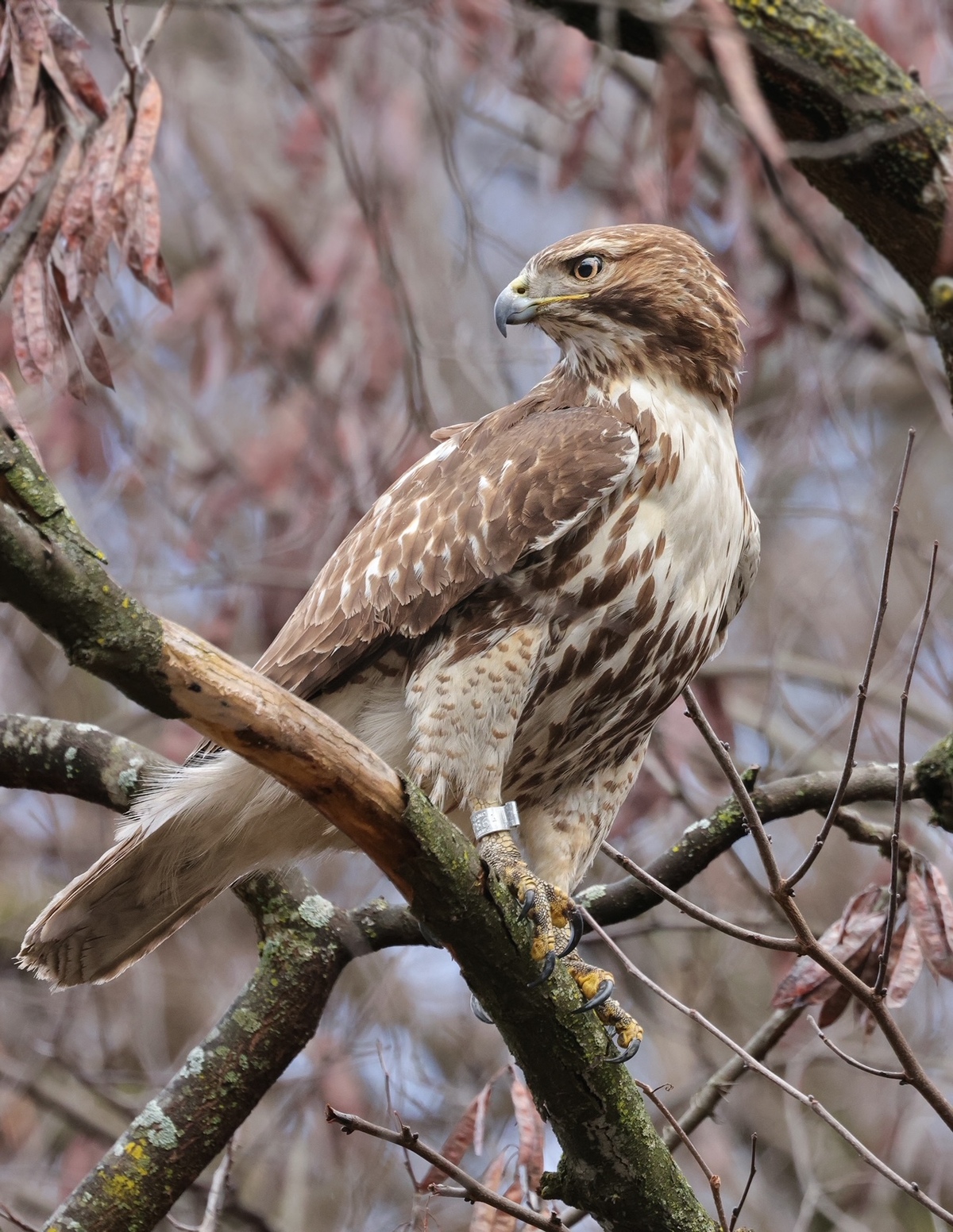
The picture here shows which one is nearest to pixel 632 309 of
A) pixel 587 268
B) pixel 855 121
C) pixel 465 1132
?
pixel 587 268

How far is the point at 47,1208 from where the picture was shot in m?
4.77

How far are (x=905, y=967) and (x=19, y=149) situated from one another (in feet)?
8.13

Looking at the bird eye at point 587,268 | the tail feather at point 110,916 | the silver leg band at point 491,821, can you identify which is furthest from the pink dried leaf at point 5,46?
the silver leg band at point 491,821

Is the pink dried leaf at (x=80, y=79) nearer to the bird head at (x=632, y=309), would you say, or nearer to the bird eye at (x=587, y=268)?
the bird head at (x=632, y=309)

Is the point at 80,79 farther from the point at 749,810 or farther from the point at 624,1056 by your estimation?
the point at 624,1056

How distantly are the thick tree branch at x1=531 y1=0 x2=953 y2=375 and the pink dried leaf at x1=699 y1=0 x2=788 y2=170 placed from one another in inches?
2.7

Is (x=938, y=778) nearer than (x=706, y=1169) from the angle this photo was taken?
No

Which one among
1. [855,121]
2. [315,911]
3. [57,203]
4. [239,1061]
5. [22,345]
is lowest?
[239,1061]

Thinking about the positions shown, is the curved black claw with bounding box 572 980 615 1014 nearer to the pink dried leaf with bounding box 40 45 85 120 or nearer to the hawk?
the hawk

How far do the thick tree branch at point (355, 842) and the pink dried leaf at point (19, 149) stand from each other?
1.17 metres

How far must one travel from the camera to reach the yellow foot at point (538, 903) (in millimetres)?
2654

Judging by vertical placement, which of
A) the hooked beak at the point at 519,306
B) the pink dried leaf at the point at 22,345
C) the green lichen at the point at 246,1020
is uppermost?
the hooked beak at the point at 519,306

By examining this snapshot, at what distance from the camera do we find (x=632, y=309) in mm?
3465

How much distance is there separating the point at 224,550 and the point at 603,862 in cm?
194
